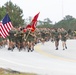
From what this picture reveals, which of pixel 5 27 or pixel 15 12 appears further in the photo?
pixel 15 12

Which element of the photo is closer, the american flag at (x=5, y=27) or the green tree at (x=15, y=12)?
the american flag at (x=5, y=27)

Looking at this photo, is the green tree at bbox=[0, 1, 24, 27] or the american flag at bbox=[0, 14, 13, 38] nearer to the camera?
the american flag at bbox=[0, 14, 13, 38]

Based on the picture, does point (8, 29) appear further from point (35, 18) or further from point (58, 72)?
point (58, 72)

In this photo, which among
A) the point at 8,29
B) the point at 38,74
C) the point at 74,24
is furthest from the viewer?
the point at 74,24

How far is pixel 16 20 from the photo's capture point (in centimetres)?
8575

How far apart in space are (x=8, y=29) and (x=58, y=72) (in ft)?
48.7

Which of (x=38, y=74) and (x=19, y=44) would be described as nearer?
(x=38, y=74)

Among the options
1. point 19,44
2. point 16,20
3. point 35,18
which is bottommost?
point 19,44

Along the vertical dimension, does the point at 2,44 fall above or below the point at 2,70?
above

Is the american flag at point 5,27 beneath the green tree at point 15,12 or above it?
beneath

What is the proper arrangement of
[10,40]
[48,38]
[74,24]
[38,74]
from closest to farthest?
[38,74], [10,40], [48,38], [74,24]

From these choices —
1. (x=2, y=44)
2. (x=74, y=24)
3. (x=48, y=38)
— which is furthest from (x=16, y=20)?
(x=2, y=44)

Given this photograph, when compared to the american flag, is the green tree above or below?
above

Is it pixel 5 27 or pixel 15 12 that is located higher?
pixel 15 12
